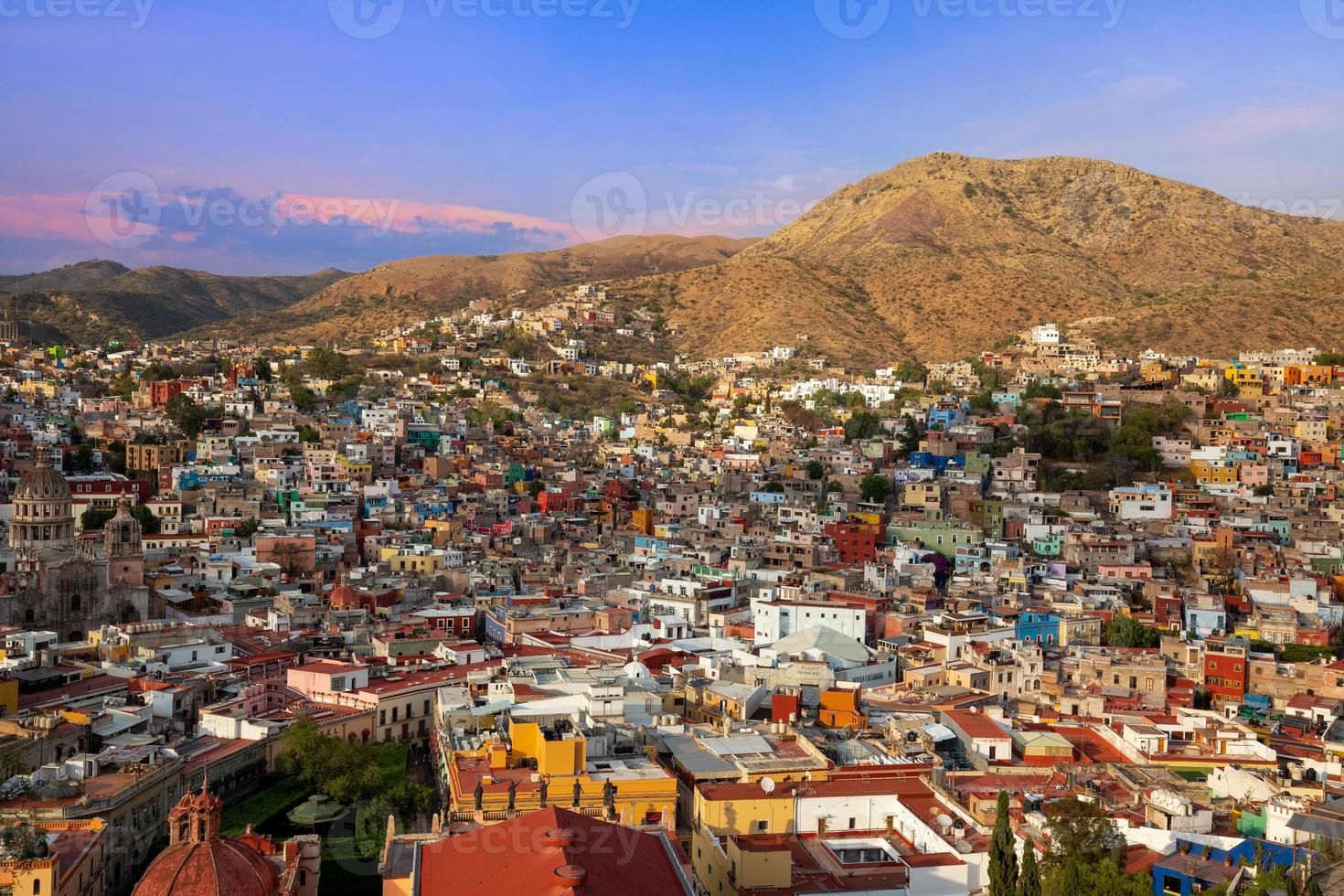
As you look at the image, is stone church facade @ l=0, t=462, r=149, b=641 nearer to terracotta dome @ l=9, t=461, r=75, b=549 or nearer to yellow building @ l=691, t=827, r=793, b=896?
terracotta dome @ l=9, t=461, r=75, b=549

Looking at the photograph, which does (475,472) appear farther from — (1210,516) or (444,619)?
(1210,516)

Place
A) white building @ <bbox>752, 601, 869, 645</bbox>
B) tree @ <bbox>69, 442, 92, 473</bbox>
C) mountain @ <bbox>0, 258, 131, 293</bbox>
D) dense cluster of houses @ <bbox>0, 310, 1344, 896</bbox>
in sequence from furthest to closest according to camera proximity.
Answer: mountain @ <bbox>0, 258, 131, 293</bbox> < tree @ <bbox>69, 442, 92, 473</bbox> < white building @ <bbox>752, 601, 869, 645</bbox> < dense cluster of houses @ <bbox>0, 310, 1344, 896</bbox>

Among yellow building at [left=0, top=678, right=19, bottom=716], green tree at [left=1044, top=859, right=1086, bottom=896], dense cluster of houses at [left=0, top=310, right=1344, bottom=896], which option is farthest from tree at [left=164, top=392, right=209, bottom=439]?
green tree at [left=1044, top=859, right=1086, bottom=896]

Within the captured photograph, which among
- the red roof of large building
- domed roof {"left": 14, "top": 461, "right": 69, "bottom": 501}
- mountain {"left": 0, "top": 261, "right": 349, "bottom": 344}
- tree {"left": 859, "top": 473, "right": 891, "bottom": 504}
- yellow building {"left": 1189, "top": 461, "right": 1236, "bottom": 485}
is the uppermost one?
mountain {"left": 0, "top": 261, "right": 349, "bottom": 344}

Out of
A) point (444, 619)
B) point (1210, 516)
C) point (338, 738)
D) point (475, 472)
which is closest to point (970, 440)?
point (1210, 516)

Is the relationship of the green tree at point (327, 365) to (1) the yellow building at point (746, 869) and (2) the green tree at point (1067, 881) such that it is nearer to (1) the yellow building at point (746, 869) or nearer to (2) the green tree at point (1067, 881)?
(1) the yellow building at point (746, 869)
